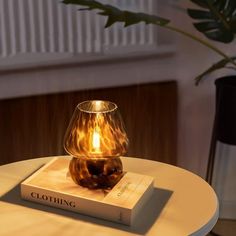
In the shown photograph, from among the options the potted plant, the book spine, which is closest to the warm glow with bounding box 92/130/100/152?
the book spine

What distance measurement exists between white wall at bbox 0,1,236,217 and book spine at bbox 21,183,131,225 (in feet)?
2.89

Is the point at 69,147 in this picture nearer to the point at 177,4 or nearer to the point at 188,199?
the point at 188,199

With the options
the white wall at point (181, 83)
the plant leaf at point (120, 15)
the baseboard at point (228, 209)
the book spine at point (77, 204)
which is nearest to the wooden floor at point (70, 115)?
the white wall at point (181, 83)

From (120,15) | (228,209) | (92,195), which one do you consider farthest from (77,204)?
(228,209)

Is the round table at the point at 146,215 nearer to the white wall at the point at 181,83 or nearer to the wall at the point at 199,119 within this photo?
the white wall at the point at 181,83

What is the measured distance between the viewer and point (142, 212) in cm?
122

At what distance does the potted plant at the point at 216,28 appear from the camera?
1.63 meters

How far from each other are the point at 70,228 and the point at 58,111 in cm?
101

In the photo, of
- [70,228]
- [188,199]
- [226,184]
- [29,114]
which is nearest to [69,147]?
[70,228]

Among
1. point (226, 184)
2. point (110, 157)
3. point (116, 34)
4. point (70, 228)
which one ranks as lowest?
point (226, 184)

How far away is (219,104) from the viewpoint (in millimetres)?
2029

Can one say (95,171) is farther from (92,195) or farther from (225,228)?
(225,228)

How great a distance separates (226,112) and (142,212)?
2.93ft

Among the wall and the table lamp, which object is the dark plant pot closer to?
the wall
